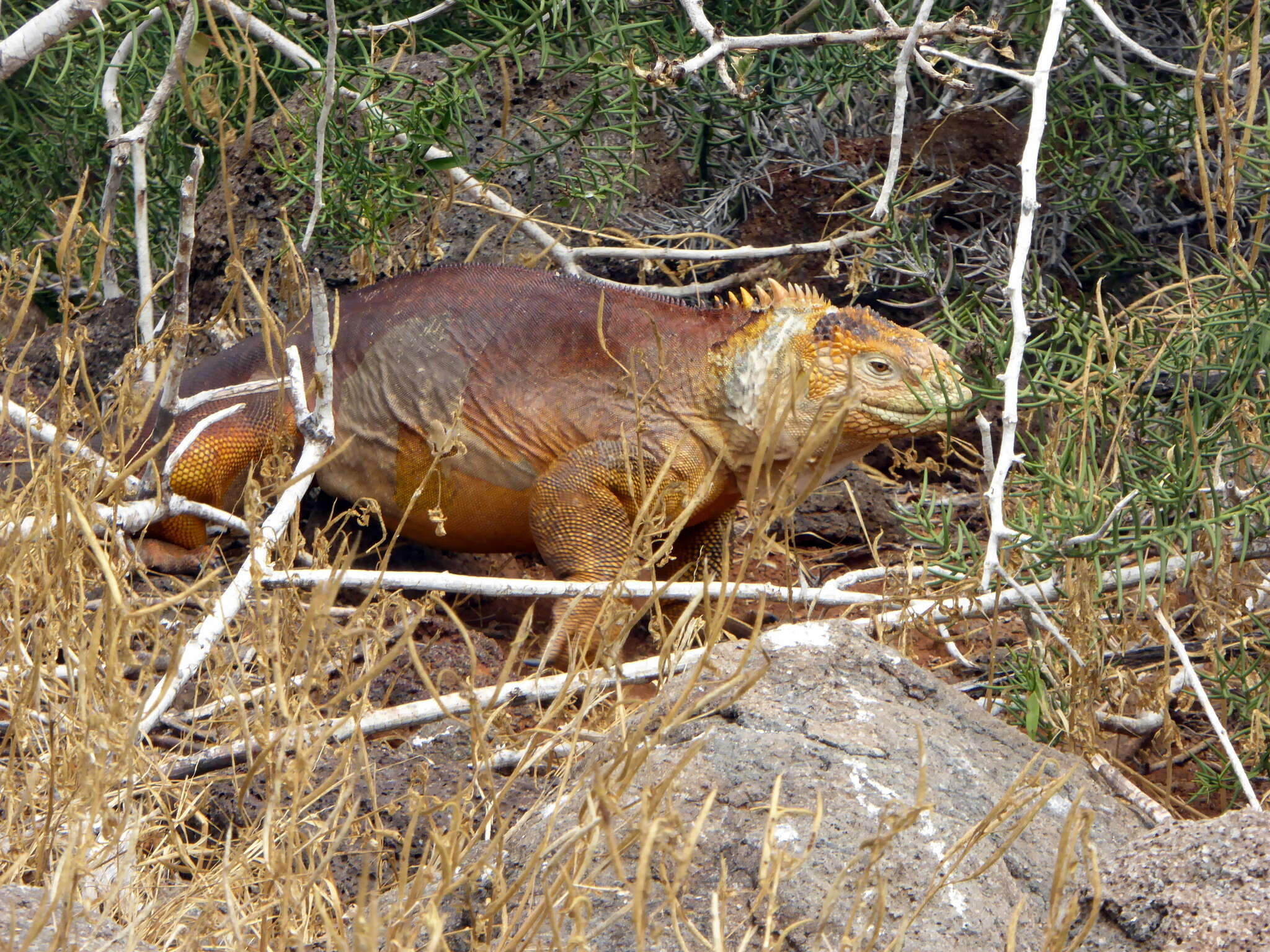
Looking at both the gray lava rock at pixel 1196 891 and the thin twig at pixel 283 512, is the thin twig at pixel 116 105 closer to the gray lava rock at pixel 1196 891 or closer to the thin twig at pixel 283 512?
the thin twig at pixel 283 512

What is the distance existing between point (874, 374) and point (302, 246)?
1.82m

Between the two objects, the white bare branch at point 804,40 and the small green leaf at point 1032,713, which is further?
the white bare branch at point 804,40

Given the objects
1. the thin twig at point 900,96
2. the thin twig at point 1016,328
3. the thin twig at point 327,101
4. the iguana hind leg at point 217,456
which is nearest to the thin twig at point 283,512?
the thin twig at point 327,101

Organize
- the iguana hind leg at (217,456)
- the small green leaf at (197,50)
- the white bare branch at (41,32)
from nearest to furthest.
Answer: the small green leaf at (197,50), the white bare branch at (41,32), the iguana hind leg at (217,456)

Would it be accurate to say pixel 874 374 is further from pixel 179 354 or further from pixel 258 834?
pixel 258 834

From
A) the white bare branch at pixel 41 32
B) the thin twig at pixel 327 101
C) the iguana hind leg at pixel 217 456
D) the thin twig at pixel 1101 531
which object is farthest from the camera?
the iguana hind leg at pixel 217 456

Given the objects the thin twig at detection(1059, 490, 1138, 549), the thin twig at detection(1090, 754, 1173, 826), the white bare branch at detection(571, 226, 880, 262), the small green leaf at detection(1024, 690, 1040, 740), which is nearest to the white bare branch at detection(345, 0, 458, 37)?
the white bare branch at detection(571, 226, 880, 262)

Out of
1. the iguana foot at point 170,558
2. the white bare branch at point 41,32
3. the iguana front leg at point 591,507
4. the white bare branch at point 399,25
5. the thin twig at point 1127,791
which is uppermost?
the white bare branch at point 41,32

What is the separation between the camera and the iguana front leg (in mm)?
4262

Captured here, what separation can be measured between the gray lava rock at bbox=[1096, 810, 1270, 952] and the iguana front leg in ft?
7.04

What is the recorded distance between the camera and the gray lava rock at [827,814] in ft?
6.85

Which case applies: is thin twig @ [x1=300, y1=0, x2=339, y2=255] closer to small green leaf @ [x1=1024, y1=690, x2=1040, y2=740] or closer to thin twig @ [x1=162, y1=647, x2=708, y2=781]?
thin twig @ [x1=162, y1=647, x2=708, y2=781]

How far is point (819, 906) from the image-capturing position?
2.22 metres

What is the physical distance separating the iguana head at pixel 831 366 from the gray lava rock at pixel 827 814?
1358mm
